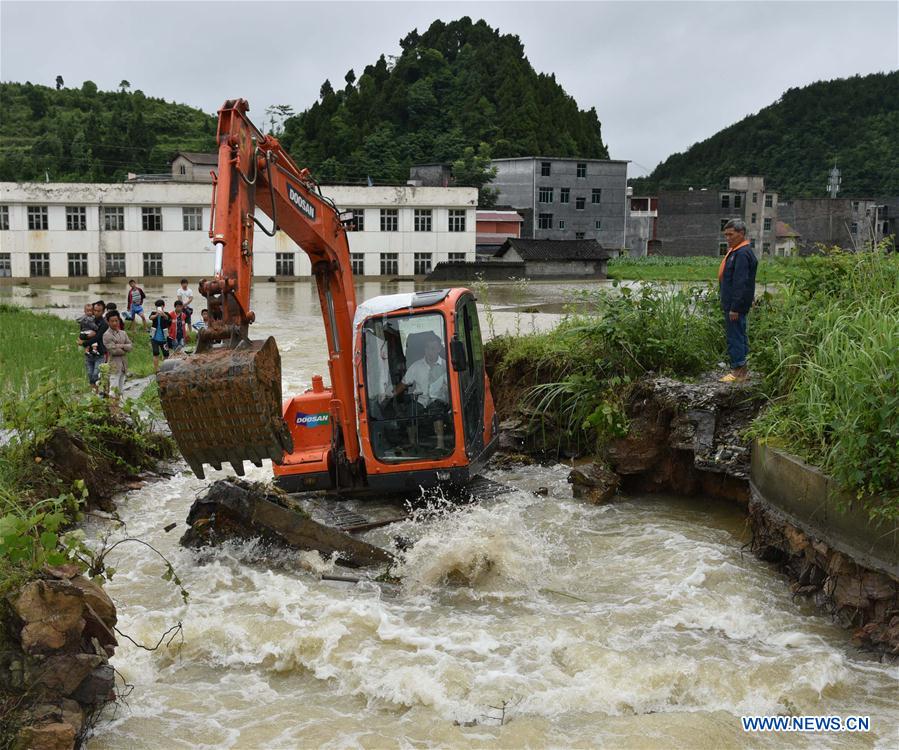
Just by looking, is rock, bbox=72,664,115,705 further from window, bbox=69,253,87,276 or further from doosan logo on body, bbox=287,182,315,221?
window, bbox=69,253,87,276

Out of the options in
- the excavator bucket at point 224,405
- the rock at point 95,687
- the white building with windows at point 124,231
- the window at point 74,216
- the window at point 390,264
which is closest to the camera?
the rock at point 95,687

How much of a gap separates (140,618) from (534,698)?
3.04 m

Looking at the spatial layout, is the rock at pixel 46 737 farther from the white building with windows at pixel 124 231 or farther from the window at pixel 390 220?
the window at pixel 390 220

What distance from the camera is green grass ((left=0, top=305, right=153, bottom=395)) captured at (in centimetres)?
1317

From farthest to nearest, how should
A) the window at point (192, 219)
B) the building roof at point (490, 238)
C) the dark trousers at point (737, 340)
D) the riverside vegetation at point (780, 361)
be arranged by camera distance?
1. the building roof at point (490, 238)
2. the window at point (192, 219)
3. the dark trousers at point (737, 340)
4. the riverside vegetation at point (780, 361)

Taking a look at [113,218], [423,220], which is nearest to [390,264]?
[423,220]

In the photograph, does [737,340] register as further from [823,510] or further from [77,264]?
[77,264]

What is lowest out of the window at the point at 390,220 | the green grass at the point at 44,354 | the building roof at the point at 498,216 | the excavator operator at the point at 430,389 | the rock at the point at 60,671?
the rock at the point at 60,671

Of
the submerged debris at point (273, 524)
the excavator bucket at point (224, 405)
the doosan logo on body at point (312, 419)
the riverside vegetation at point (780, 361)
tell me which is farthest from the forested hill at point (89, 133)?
the excavator bucket at point (224, 405)

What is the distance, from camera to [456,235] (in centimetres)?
5466

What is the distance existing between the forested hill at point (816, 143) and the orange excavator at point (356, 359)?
85.7m

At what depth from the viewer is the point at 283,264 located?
51344 millimetres

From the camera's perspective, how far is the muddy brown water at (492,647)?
5.19 meters

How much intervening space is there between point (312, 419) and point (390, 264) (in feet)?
149
